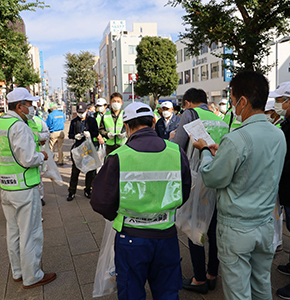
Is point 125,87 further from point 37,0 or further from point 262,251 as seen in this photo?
point 262,251

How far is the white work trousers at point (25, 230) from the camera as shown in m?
3.09

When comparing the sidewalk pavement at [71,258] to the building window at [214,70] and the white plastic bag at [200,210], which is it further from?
the building window at [214,70]

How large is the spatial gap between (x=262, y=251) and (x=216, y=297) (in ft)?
3.79

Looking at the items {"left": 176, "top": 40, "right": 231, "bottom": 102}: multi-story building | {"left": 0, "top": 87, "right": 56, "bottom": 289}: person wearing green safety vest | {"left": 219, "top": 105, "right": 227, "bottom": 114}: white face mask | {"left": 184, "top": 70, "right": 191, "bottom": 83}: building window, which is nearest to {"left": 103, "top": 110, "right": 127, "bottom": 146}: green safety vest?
{"left": 0, "top": 87, "right": 56, "bottom": 289}: person wearing green safety vest

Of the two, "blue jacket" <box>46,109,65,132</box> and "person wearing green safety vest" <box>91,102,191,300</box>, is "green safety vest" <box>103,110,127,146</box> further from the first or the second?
"blue jacket" <box>46,109,65,132</box>

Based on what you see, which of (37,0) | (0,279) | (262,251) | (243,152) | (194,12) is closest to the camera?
(243,152)

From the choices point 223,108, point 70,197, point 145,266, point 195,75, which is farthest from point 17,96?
point 195,75

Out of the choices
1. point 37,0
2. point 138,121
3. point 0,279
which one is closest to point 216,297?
point 138,121

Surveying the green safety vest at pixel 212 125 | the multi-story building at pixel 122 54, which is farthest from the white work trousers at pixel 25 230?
the multi-story building at pixel 122 54

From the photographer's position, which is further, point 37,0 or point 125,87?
point 125,87

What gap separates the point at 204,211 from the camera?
2.68 meters

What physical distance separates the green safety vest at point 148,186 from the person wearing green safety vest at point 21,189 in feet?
4.60

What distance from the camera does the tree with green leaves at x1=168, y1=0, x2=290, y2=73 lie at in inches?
297

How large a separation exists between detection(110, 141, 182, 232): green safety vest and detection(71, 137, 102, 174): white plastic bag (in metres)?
4.37
